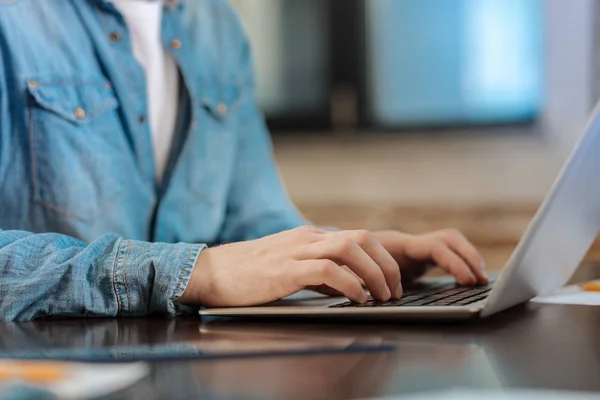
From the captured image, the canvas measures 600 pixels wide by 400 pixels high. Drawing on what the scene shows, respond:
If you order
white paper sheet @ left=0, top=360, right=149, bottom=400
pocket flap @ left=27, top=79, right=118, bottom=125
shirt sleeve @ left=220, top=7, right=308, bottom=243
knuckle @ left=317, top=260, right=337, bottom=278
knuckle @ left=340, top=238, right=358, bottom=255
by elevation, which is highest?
pocket flap @ left=27, top=79, right=118, bottom=125

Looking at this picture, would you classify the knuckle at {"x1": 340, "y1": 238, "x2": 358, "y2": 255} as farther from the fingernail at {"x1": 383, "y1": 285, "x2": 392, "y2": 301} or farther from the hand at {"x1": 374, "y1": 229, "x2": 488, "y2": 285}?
the hand at {"x1": 374, "y1": 229, "x2": 488, "y2": 285}

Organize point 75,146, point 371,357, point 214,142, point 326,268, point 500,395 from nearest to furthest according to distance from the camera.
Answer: point 500,395, point 371,357, point 326,268, point 75,146, point 214,142

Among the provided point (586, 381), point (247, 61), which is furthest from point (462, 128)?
point (586, 381)

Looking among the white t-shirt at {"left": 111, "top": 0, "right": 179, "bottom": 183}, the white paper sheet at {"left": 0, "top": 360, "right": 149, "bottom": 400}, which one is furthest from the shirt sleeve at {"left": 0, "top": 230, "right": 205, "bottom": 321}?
the white t-shirt at {"left": 111, "top": 0, "right": 179, "bottom": 183}

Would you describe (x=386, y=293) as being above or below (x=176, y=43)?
below

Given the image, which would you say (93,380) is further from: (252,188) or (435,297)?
(252,188)

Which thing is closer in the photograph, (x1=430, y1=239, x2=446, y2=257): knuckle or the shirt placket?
(x1=430, y1=239, x2=446, y2=257): knuckle

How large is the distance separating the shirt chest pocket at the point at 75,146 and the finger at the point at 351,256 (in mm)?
526

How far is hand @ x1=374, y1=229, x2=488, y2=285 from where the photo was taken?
40.5 inches

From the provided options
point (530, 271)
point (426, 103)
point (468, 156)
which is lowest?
point (468, 156)

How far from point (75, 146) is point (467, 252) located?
0.57 meters

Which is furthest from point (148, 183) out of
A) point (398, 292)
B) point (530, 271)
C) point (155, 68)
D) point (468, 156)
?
point (468, 156)

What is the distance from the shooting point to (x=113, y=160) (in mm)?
1229

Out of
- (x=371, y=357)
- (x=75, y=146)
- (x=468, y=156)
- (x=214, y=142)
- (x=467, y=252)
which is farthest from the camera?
(x=468, y=156)
